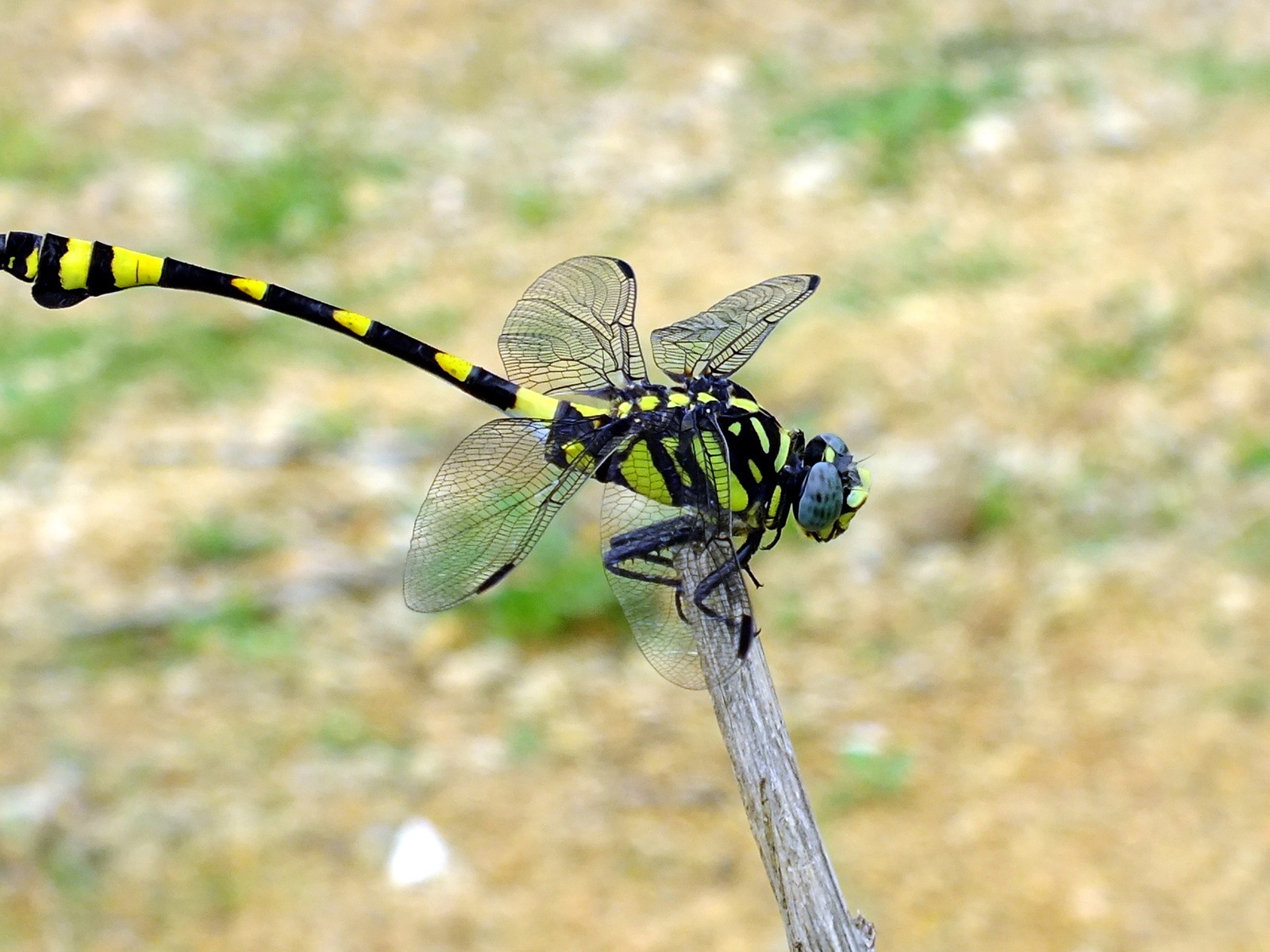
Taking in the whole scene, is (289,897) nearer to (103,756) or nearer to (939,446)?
(103,756)

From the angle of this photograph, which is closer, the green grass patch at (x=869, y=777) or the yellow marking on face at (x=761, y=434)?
the yellow marking on face at (x=761, y=434)

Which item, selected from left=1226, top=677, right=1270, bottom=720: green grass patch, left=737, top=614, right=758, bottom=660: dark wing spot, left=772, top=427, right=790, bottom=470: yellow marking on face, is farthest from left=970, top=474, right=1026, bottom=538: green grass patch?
left=737, top=614, right=758, bottom=660: dark wing spot

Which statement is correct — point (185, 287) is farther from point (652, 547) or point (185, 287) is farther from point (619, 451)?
point (652, 547)

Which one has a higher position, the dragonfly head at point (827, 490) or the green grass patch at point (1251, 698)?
the green grass patch at point (1251, 698)

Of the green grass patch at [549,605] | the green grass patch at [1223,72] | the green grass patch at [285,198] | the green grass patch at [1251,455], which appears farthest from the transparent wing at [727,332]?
the green grass patch at [1223,72]

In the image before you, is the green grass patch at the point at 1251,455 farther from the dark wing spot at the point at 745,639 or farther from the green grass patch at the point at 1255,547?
the dark wing spot at the point at 745,639

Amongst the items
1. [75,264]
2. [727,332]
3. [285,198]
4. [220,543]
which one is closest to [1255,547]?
[727,332]

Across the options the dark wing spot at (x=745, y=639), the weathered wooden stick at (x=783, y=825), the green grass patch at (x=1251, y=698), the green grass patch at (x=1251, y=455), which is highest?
the green grass patch at (x=1251, y=455)

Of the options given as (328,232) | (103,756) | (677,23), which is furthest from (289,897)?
(677,23)
